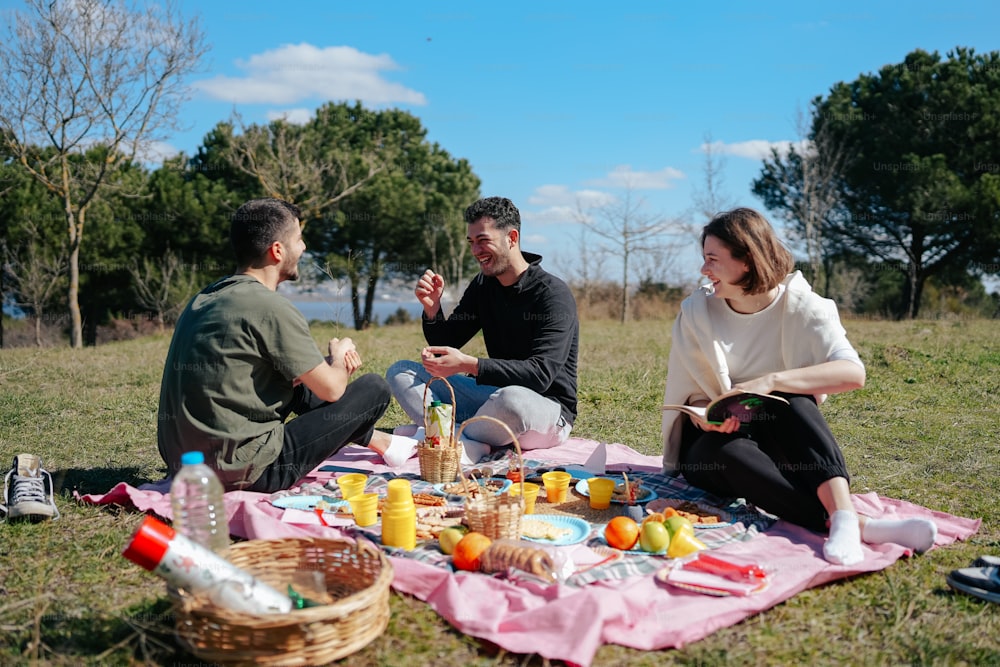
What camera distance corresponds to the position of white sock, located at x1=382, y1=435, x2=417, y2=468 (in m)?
4.29

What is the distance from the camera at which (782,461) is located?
3.36m

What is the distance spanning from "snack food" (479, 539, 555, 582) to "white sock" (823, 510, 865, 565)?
1.13 meters

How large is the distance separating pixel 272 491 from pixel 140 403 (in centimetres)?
340

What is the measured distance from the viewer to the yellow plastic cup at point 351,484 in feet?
11.9

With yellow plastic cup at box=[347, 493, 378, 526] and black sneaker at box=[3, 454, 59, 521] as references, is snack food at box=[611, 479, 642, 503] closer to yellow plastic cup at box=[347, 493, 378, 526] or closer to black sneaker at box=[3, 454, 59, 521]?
yellow plastic cup at box=[347, 493, 378, 526]

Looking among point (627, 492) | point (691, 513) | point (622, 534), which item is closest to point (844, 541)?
point (691, 513)

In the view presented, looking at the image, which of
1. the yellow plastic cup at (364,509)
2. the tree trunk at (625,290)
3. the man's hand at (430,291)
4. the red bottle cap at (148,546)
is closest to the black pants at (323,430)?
the yellow plastic cup at (364,509)

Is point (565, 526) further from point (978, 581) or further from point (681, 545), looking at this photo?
point (978, 581)

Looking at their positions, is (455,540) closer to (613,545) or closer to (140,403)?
(613,545)

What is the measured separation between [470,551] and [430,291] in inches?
89.6

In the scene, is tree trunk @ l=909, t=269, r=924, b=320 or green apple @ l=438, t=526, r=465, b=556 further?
tree trunk @ l=909, t=269, r=924, b=320

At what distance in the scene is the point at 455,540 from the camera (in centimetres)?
287

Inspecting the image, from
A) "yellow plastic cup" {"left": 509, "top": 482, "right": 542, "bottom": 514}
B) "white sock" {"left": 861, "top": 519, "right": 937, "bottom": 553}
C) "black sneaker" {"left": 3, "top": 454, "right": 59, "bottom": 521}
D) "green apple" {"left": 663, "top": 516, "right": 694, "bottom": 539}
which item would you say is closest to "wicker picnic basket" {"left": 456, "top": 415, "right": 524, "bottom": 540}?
"yellow plastic cup" {"left": 509, "top": 482, "right": 542, "bottom": 514}

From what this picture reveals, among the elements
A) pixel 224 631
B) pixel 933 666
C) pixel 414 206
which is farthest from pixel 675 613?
pixel 414 206
